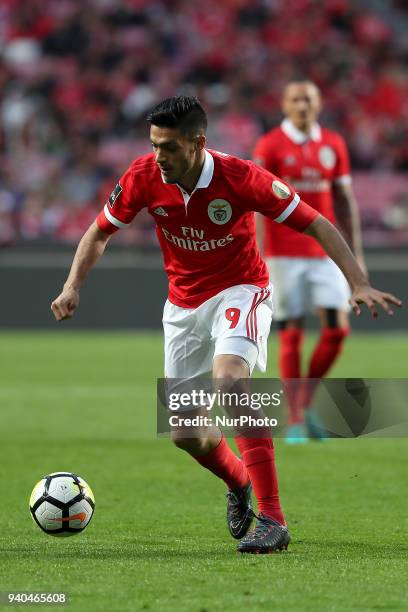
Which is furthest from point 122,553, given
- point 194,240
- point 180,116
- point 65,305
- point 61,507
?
point 180,116

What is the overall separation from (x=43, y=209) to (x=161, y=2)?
Result: 17.8ft

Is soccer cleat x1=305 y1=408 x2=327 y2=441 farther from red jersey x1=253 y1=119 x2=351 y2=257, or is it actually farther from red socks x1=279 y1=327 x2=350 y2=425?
red jersey x1=253 y1=119 x2=351 y2=257

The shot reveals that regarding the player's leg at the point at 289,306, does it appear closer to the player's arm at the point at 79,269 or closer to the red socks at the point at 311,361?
the red socks at the point at 311,361

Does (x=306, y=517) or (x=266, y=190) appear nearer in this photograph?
(x=266, y=190)

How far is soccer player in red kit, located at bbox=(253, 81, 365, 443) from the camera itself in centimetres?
847

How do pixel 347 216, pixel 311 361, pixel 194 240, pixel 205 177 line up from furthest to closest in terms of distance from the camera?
pixel 311 361 → pixel 347 216 → pixel 194 240 → pixel 205 177

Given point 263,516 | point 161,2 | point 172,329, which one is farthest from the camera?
point 161,2

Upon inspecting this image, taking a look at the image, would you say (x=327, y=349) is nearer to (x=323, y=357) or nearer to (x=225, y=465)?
(x=323, y=357)

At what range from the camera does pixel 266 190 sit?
16.0 feet

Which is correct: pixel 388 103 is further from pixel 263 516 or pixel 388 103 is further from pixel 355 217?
pixel 263 516

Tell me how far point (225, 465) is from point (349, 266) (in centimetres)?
108

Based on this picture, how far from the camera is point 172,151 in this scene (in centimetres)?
479

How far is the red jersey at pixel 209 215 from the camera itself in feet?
16.0

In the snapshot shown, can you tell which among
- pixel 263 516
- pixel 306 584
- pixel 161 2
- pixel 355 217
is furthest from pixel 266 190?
pixel 161 2
